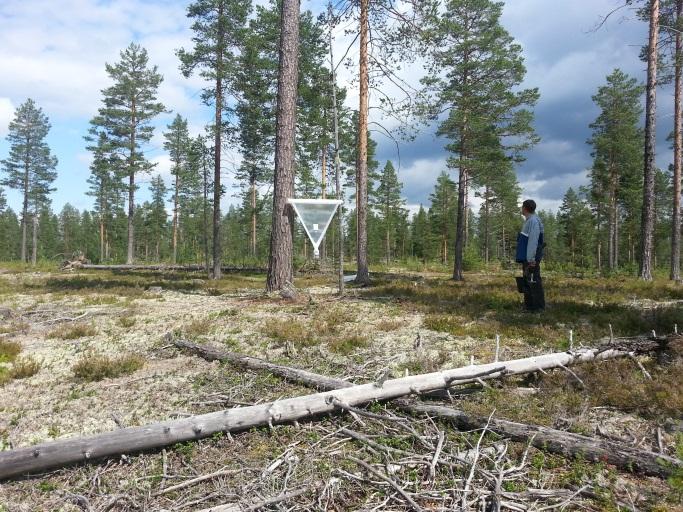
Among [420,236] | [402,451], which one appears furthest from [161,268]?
[420,236]

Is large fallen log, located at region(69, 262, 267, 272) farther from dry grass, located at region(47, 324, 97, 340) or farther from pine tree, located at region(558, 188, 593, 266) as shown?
pine tree, located at region(558, 188, 593, 266)

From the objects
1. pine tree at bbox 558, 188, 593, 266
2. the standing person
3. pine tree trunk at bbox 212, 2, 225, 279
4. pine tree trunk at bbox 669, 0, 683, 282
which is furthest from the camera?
pine tree at bbox 558, 188, 593, 266

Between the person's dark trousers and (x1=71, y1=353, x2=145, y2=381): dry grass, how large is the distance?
6.93 metres

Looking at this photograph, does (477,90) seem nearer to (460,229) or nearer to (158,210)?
(460,229)

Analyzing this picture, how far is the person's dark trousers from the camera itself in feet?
26.7

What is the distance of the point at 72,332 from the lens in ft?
25.6

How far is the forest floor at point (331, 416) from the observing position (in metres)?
2.77

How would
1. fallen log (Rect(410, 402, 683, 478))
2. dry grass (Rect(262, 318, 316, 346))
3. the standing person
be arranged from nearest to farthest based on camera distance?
1. fallen log (Rect(410, 402, 683, 478))
2. dry grass (Rect(262, 318, 316, 346))
3. the standing person

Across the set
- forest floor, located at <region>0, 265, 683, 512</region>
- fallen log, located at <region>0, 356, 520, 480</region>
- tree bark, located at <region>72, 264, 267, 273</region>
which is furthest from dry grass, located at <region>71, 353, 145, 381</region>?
tree bark, located at <region>72, 264, 267, 273</region>

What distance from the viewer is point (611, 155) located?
1336 inches

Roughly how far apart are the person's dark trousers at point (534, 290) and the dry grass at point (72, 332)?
839cm

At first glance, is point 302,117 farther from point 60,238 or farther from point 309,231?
point 60,238

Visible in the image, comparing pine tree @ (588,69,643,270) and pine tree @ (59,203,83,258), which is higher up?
pine tree @ (588,69,643,270)

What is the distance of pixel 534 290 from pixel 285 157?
635 cm
